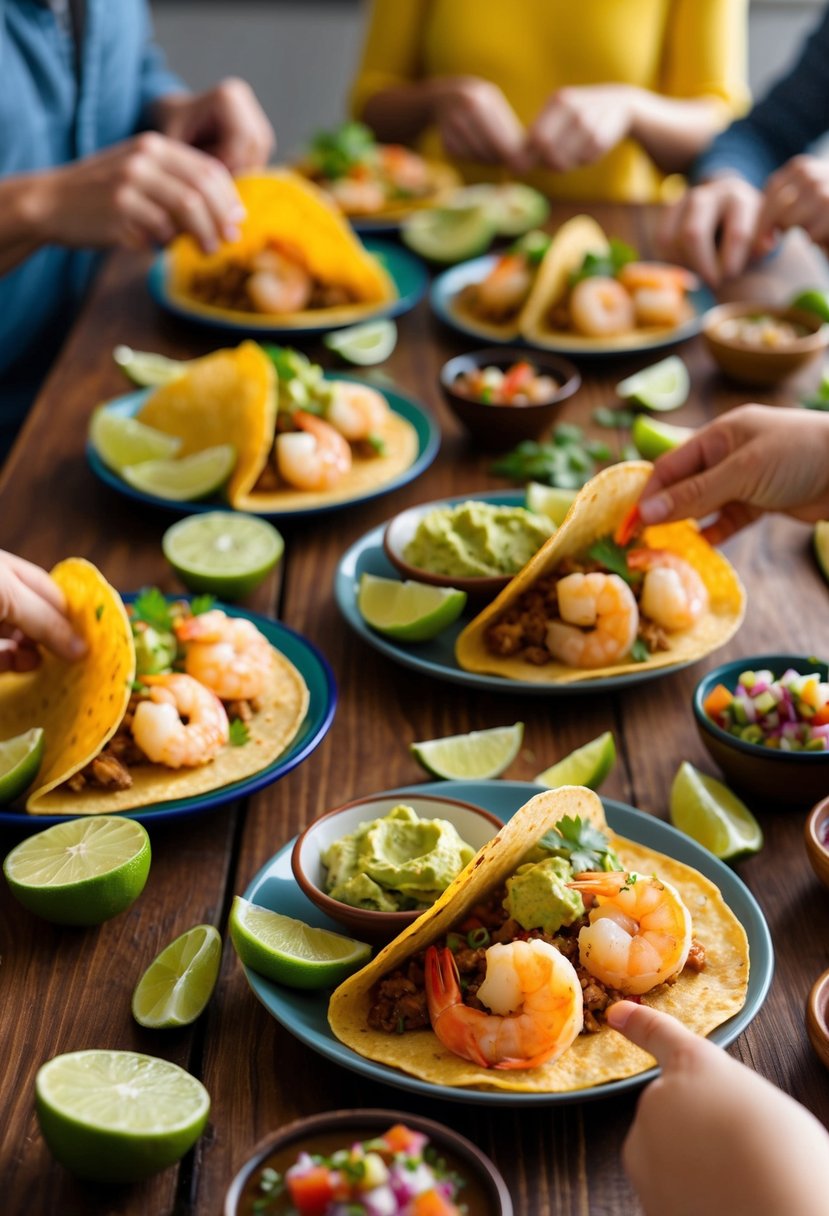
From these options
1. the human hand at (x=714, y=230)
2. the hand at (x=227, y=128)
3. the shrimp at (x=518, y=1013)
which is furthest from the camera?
the hand at (x=227, y=128)

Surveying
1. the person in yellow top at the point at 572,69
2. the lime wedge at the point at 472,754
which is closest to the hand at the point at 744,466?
the lime wedge at the point at 472,754

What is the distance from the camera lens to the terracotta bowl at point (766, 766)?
1.54m

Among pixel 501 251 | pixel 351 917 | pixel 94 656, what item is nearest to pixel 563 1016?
pixel 351 917

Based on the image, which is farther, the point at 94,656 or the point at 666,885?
the point at 94,656

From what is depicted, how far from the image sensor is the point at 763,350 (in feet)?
8.55

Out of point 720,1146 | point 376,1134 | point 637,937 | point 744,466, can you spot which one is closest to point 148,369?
point 744,466

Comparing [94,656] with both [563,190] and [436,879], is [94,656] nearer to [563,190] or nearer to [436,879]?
[436,879]

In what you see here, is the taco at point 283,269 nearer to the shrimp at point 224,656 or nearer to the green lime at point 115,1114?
the shrimp at point 224,656

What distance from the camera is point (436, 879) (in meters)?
1.31

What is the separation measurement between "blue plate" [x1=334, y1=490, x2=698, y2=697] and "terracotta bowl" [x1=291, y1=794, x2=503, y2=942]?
0.34 metres

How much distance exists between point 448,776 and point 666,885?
1.36 ft

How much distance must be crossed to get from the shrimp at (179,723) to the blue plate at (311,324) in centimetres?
134

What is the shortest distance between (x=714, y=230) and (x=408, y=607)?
1668 millimetres

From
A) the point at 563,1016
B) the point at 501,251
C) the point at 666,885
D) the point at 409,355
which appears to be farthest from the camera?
the point at 501,251
